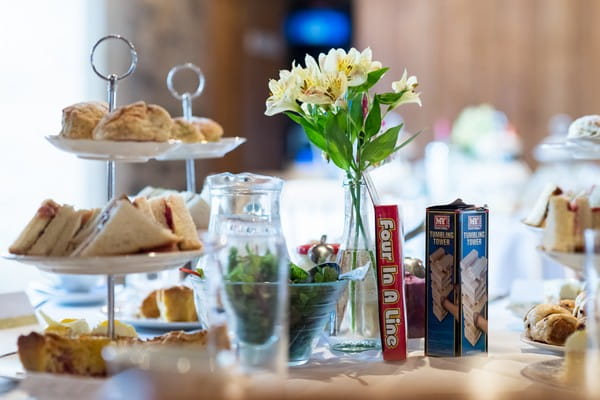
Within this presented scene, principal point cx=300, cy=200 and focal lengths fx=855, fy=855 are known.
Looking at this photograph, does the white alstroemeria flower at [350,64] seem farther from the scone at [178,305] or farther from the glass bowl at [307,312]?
the scone at [178,305]

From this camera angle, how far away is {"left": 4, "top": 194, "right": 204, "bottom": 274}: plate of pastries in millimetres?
1086

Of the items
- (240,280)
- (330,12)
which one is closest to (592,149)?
(240,280)

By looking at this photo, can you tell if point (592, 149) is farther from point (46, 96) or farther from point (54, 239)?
point (46, 96)

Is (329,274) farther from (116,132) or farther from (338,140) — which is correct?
(116,132)

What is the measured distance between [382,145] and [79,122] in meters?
0.45

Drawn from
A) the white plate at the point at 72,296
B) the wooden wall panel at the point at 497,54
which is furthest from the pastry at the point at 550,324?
the wooden wall panel at the point at 497,54

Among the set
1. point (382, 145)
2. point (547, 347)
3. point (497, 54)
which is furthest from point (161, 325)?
point (497, 54)

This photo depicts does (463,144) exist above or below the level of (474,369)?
above

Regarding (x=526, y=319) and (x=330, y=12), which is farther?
(x=330, y=12)

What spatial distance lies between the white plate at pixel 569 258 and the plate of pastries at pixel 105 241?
1.48 feet

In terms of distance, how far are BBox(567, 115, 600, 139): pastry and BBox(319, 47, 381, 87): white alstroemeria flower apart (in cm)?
34

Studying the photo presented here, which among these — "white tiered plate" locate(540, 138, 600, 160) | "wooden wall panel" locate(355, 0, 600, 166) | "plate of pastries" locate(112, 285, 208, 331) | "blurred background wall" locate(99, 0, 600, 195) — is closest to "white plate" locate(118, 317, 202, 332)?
"plate of pastries" locate(112, 285, 208, 331)

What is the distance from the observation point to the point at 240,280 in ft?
3.42

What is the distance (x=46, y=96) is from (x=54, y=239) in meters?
3.25
